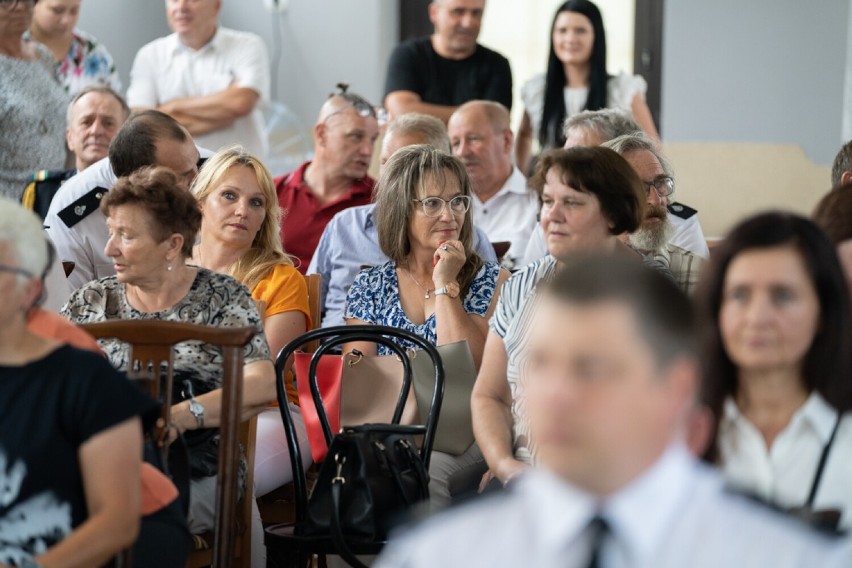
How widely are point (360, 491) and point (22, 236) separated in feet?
3.15

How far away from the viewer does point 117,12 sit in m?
7.13

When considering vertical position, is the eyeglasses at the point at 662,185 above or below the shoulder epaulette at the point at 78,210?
above

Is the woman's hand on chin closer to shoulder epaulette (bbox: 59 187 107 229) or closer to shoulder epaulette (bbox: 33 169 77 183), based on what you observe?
shoulder epaulette (bbox: 59 187 107 229)

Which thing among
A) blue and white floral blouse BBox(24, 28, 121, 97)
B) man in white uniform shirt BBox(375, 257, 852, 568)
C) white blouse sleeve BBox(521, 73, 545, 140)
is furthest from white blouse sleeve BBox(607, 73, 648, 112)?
man in white uniform shirt BBox(375, 257, 852, 568)

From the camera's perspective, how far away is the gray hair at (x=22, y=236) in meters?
1.87

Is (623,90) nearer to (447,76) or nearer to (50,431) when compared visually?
(447,76)

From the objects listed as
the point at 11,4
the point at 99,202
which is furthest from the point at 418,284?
the point at 11,4

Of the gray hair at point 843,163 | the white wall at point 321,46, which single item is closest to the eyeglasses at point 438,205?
the gray hair at point 843,163

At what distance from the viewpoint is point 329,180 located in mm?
4566

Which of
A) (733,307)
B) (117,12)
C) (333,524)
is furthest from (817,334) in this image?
(117,12)

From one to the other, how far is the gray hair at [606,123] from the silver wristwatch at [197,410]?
1.81 meters

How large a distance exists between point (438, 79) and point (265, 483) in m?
2.72

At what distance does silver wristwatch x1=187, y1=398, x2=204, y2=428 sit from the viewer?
257cm

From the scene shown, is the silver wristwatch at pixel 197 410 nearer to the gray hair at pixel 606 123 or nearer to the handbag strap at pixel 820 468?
the handbag strap at pixel 820 468
